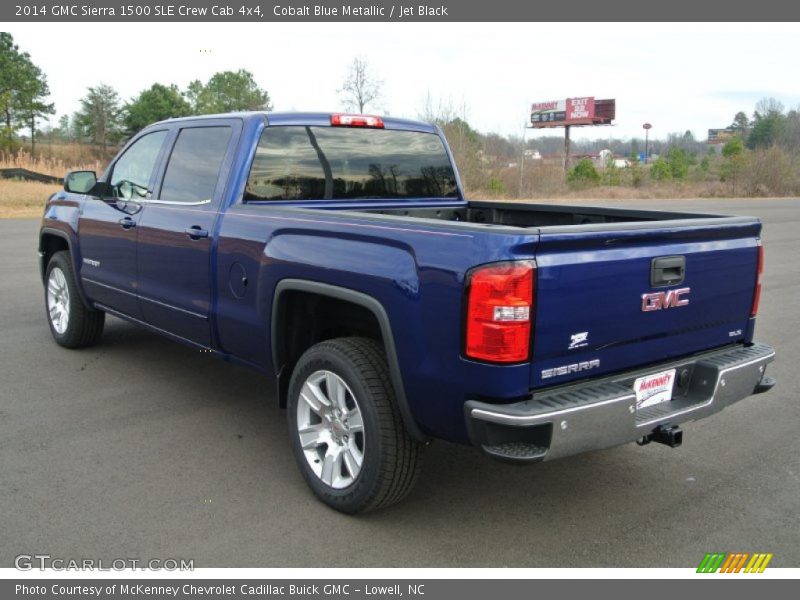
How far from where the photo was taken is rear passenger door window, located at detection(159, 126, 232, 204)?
15.3 feet

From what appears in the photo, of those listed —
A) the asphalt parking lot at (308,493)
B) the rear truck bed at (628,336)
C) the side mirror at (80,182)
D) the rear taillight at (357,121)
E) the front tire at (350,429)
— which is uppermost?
the rear taillight at (357,121)

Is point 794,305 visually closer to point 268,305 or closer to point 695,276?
point 695,276

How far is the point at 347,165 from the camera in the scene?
497 cm

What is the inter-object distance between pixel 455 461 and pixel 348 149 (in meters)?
2.13

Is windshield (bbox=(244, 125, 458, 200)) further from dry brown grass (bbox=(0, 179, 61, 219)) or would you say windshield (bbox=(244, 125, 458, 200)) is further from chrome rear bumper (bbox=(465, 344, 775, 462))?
dry brown grass (bbox=(0, 179, 61, 219))

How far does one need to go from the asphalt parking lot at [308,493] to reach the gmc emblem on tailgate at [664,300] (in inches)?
40.8

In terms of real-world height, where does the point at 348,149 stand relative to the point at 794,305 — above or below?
above

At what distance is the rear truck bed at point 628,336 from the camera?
2.98 m

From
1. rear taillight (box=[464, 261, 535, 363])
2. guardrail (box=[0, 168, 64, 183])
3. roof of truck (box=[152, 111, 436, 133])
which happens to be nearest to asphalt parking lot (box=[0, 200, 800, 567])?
rear taillight (box=[464, 261, 535, 363])

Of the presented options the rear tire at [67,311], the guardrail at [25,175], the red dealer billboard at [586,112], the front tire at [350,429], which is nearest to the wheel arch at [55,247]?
the rear tire at [67,311]

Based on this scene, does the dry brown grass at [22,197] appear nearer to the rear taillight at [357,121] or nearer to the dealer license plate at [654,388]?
the rear taillight at [357,121]

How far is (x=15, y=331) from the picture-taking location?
7207 mm

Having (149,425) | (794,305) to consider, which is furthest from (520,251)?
(794,305)

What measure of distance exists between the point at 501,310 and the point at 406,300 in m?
0.47
